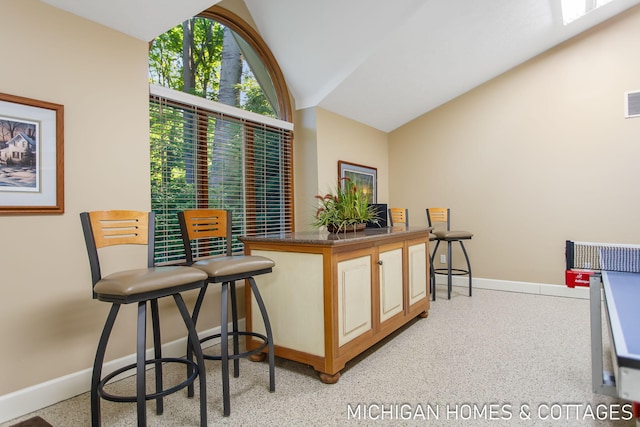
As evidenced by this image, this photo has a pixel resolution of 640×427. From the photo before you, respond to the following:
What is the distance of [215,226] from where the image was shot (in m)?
2.21

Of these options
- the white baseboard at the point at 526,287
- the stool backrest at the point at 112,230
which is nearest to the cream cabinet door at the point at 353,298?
the stool backrest at the point at 112,230

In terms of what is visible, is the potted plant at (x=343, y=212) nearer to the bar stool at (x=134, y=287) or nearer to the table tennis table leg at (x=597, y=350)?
the bar stool at (x=134, y=287)

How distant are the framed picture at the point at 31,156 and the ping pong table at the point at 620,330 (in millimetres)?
2462

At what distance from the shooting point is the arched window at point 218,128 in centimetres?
258

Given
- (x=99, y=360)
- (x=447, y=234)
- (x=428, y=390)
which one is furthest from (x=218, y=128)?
(x=447, y=234)

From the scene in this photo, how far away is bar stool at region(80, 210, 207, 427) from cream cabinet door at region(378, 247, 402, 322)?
4.42 feet

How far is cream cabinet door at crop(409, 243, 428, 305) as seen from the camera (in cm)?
304

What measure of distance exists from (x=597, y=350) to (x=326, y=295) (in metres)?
1.37

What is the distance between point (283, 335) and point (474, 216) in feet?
10.4

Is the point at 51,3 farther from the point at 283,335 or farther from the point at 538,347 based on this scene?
the point at 538,347

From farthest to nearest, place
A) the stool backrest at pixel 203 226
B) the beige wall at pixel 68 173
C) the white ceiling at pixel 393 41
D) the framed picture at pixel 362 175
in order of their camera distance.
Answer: the framed picture at pixel 362 175
the white ceiling at pixel 393 41
the stool backrest at pixel 203 226
the beige wall at pixel 68 173

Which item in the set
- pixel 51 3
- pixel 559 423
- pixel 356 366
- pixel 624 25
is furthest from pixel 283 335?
pixel 624 25

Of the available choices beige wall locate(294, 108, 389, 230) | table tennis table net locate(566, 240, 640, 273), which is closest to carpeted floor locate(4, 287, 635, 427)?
table tennis table net locate(566, 240, 640, 273)

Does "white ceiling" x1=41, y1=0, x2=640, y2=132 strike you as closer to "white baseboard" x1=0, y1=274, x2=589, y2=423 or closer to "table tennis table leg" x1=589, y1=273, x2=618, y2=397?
"white baseboard" x1=0, y1=274, x2=589, y2=423
